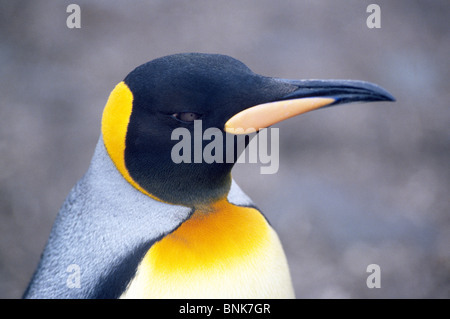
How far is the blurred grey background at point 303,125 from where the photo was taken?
292 centimetres

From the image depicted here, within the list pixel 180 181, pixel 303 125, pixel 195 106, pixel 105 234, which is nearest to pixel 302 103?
pixel 195 106

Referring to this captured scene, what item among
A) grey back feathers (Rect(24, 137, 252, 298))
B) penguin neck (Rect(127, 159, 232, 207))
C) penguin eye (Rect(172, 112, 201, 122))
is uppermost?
penguin eye (Rect(172, 112, 201, 122))

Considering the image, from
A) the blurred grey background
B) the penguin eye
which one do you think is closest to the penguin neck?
the penguin eye

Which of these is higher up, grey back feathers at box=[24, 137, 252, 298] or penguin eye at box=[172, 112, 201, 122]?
penguin eye at box=[172, 112, 201, 122]

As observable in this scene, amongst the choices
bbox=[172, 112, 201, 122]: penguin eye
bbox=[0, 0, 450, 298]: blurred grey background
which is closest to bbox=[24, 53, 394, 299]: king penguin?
bbox=[172, 112, 201, 122]: penguin eye

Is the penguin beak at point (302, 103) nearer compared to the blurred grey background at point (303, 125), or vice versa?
the penguin beak at point (302, 103)

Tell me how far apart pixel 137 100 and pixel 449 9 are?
3765 millimetres

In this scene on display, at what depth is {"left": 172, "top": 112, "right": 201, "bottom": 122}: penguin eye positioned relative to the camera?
1179 millimetres

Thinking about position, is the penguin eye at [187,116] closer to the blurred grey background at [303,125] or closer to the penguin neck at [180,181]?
the penguin neck at [180,181]

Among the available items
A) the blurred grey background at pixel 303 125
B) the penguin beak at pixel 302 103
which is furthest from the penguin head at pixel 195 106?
the blurred grey background at pixel 303 125

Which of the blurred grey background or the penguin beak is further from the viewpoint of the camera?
the blurred grey background

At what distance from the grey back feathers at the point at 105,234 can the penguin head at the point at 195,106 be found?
0.28ft

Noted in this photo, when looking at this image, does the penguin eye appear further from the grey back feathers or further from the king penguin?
the grey back feathers

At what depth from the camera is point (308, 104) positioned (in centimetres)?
118
